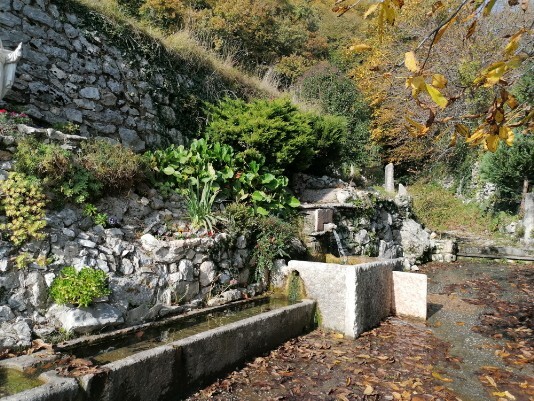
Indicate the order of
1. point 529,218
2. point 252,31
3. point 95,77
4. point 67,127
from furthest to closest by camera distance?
point 252,31
point 529,218
point 95,77
point 67,127

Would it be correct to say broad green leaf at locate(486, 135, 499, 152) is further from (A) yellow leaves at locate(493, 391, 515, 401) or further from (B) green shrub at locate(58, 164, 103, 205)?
(B) green shrub at locate(58, 164, 103, 205)

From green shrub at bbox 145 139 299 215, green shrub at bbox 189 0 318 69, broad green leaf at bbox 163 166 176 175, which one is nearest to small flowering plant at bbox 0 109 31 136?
green shrub at bbox 145 139 299 215

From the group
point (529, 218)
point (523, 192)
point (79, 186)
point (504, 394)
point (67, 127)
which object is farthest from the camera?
point (523, 192)

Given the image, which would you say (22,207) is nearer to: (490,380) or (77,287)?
(77,287)

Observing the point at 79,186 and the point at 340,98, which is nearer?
the point at 79,186

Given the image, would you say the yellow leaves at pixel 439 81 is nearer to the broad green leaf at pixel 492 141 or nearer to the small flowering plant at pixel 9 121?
the broad green leaf at pixel 492 141

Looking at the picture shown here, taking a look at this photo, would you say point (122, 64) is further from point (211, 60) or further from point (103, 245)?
point (103, 245)

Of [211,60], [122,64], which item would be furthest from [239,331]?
[211,60]

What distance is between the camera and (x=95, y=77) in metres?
6.99

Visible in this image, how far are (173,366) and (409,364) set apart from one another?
2.49 meters

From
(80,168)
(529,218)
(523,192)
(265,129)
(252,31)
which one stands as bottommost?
(80,168)

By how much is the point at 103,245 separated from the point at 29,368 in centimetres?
169

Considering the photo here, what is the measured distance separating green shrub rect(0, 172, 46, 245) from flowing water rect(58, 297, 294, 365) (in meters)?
1.21

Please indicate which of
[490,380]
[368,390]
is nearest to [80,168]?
[368,390]
